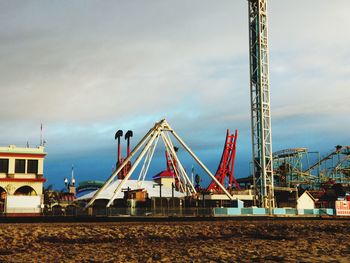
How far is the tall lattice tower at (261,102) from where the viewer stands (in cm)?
8050

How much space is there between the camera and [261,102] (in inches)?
3196

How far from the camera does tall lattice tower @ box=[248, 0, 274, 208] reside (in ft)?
264

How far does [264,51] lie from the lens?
8250 cm

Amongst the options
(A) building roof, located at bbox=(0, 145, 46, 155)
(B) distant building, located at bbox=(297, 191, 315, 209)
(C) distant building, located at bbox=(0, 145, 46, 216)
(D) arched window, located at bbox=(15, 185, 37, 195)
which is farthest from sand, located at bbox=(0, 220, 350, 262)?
(B) distant building, located at bbox=(297, 191, 315, 209)

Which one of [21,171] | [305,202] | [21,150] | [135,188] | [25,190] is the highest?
[21,150]

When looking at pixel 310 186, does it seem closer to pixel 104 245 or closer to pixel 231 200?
pixel 231 200

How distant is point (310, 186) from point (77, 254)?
9946cm

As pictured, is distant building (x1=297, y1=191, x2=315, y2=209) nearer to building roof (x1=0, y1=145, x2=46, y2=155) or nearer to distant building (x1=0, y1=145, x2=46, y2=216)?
distant building (x1=0, y1=145, x2=46, y2=216)

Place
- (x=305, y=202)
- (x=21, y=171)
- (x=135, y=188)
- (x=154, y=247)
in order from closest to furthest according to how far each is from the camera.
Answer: (x=154, y=247), (x=21, y=171), (x=305, y=202), (x=135, y=188)

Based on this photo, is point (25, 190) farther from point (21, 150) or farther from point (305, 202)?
point (305, 202)

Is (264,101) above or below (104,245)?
above

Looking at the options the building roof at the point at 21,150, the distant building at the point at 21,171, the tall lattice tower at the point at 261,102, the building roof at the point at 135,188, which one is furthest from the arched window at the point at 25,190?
the tall lattice tower at the point at 261,102

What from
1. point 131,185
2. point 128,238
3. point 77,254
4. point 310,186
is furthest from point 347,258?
point 310,186

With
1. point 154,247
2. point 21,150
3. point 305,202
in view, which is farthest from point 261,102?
point 154,247
